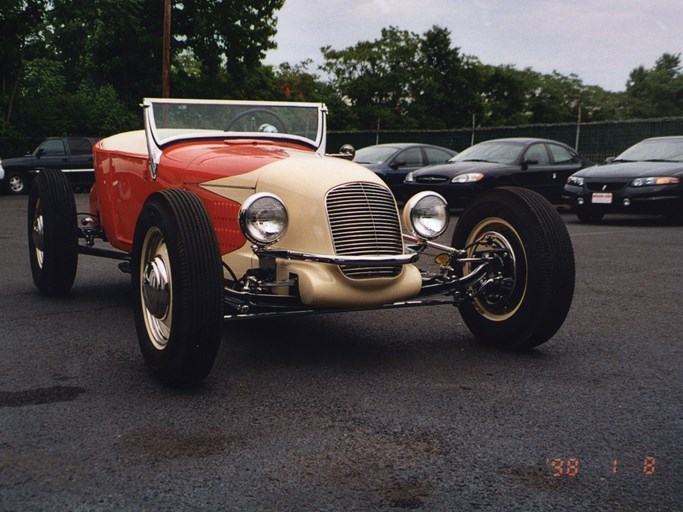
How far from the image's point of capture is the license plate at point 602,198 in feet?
45.3

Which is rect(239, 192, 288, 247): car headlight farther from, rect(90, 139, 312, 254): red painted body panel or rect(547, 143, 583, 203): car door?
rect(547, 143, 583, 203): car door

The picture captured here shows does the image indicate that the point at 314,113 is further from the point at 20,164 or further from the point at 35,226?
the point at 20,164

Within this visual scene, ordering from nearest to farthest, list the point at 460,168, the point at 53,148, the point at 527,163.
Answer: the point at 460,168
the point at 527,163
the point at 53,148

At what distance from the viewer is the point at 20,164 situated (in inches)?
945

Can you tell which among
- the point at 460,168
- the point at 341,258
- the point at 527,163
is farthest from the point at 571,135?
the point at 341,258

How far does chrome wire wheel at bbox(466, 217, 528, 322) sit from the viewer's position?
4996 mm

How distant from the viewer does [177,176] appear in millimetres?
5578

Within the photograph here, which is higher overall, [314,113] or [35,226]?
[314,113]

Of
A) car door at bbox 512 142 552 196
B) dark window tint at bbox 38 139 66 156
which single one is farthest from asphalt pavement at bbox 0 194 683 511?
dark window tint at bbox 38 139 66 156

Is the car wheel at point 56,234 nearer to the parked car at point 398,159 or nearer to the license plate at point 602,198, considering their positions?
the license plate at point 602,198

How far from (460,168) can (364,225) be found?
11180 millimetres

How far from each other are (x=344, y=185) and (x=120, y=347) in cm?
172

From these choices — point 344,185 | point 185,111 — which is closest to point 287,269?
point 344,185

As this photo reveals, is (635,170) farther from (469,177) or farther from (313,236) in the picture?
(313,236)
